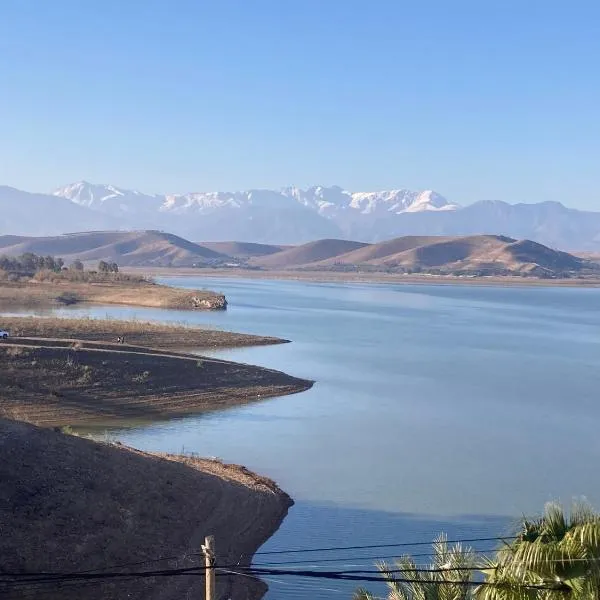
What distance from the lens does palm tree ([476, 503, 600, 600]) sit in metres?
4.77

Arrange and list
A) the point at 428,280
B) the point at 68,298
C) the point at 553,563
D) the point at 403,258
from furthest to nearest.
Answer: the point at 403,258 < the point at 428,280 < the point at 68,298 < the point at 553,563

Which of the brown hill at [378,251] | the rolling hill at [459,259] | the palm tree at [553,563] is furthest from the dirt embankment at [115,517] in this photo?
the brown hill at [378,251]

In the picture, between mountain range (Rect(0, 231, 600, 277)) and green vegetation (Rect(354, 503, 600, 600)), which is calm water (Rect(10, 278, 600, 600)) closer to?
green vegetation (Rect(354, 503, 600, 600))

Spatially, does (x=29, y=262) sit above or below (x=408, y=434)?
above

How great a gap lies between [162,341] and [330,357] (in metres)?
7.42

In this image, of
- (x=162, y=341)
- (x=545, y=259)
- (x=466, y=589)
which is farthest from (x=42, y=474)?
(x=545, y=259)

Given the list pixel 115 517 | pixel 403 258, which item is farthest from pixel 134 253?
pixel 115 517

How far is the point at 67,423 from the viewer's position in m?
22.1

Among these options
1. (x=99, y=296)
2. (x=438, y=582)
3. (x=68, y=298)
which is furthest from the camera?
(x=99, y=296)

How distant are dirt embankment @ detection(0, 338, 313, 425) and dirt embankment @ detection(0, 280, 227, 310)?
29.0 m

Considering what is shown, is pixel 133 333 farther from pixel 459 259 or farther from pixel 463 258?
pixel 463 258

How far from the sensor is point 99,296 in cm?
6384

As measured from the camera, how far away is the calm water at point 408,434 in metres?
15.3

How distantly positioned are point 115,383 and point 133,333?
493 inches
